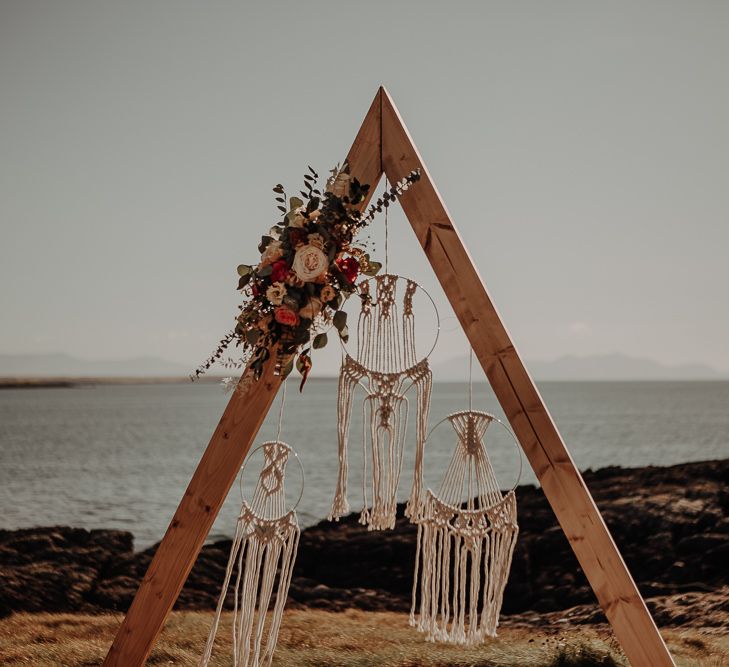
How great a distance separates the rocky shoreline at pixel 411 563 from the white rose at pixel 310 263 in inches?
155

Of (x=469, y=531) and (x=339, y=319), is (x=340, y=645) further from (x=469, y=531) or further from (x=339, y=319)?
(x=339, y=319)

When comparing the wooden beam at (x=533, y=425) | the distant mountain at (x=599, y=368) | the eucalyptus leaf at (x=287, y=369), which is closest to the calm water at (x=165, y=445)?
the distant mountain at (x=599, y=368)

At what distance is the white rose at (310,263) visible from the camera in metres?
2.46

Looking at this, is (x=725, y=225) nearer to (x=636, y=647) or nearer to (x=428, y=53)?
(x=428, y=53)

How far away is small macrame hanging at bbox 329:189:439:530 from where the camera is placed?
268 cm

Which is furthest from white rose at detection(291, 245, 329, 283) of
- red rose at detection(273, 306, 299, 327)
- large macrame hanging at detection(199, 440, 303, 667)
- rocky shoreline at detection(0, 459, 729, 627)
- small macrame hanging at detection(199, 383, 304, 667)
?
rocky shoreline at detection(0, 459, 729, 627)

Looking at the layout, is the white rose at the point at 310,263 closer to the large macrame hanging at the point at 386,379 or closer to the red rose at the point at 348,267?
the red rose at the point at 348,267

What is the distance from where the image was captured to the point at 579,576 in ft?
20.6

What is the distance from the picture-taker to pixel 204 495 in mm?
2633

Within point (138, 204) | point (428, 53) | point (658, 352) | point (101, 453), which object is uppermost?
point (428, 53)

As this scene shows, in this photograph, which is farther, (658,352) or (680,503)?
(658,352)

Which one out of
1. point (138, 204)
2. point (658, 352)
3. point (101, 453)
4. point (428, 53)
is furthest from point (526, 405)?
point (101, 453)

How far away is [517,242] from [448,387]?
38403 mm

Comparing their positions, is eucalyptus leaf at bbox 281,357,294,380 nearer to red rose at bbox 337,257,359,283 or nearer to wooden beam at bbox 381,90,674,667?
red rose at bbox 337,257,359,283
